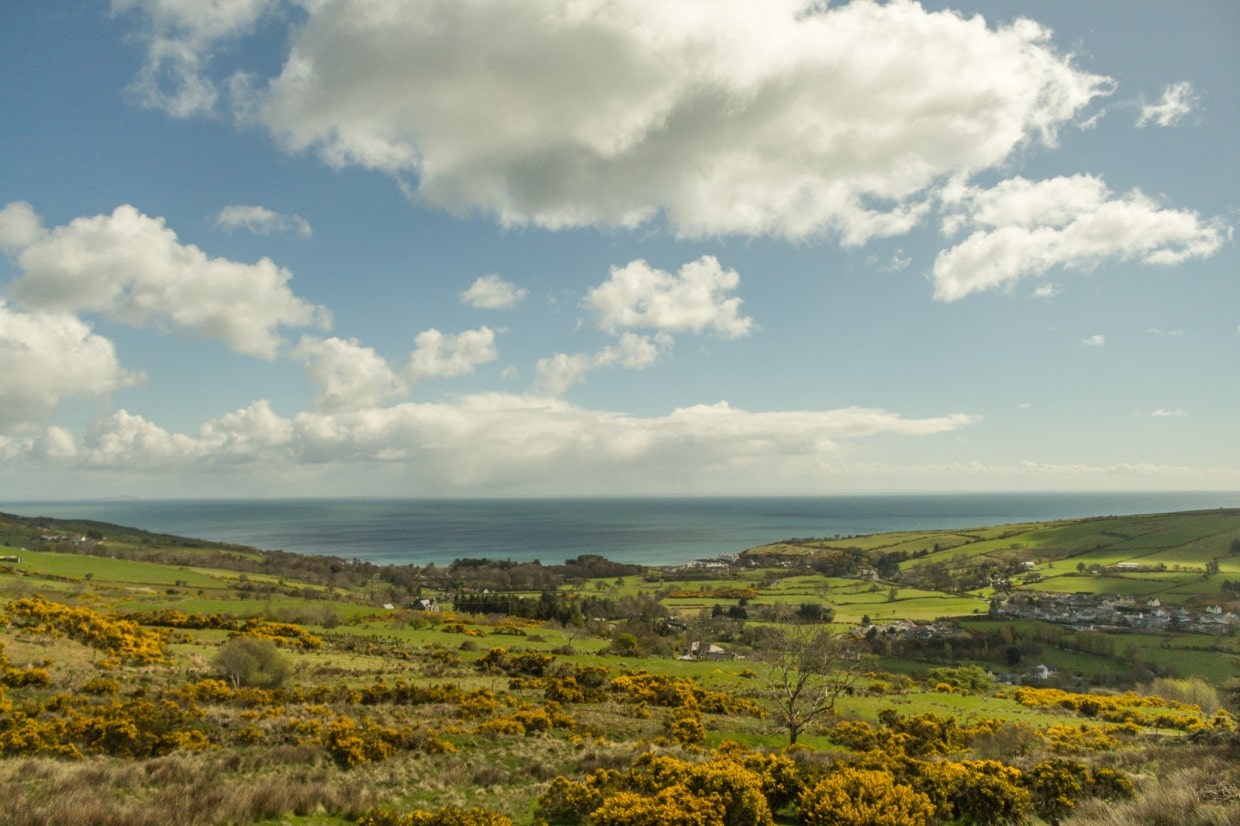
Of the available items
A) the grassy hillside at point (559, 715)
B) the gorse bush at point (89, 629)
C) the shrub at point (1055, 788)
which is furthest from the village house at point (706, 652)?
the shrub at point (1055, 788)

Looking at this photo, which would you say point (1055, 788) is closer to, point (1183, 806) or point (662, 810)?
point (1183, 806)

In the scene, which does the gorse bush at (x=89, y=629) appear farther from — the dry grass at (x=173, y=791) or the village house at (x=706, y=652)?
the village house at (x=706, y=652)

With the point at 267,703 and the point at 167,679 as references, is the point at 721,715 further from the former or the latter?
the point at 167,679

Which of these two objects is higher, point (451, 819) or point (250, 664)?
point (451, 819)

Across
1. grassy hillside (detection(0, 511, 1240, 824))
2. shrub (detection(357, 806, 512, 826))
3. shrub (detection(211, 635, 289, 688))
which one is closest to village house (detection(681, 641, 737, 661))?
grassy hillside (detection(0, 511, 1240, 824))

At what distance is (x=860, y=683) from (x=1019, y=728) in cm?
1732

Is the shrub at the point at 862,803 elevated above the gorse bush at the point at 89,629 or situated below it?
above

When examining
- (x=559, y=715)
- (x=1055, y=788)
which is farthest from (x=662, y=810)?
(x=559, y=715)

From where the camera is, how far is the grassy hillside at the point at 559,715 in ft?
40.7

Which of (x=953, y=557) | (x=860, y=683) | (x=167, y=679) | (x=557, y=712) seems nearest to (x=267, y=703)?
(x=167, y=679)

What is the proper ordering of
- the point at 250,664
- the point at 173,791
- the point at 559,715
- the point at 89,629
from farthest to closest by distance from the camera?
the point at 89,629
the point at 250,664
the point at 559,715
the point at 173,791

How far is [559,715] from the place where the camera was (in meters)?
23.9

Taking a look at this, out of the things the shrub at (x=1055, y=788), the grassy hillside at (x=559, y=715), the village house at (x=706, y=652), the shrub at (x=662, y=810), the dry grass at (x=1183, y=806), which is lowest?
the village house at (x=706, y=652)

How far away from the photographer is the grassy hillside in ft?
40.7
